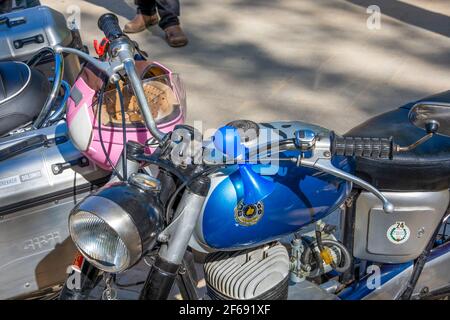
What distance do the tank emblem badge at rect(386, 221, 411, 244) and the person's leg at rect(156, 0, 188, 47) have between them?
2741mm

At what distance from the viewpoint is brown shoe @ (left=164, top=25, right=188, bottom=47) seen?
4.60 metres

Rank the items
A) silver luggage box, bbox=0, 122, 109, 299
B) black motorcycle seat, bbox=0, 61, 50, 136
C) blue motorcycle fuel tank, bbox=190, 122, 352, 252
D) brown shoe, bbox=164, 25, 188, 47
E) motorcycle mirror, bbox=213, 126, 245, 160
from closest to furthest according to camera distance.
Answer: motorcycle mirror, bbox=213, 126, 245, 160, blue motorcycle fuel tank, bbox=190, 122, 352, 252, silver luggage box, bbox=0, 122, 109, 299, black motorcycle seat, bbox=0, 61, 50, 136, brown shoe, bbox=164, 25, 188, 47

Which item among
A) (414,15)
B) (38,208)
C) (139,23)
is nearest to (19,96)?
(38,208)

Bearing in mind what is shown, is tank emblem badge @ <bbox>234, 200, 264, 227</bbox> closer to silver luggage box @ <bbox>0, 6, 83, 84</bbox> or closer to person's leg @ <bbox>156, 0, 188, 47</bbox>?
silver luggage box @ <bbox>0, 6, 83, 84</bbox>

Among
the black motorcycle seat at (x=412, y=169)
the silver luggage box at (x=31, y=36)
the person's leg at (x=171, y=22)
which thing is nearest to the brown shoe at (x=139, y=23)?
the person's leg at (x=171, y=22)

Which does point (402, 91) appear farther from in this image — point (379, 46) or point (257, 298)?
point (257, 298)

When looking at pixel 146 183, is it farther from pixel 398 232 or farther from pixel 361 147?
pixel 398 232

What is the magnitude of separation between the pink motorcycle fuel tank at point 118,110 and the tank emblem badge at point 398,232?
70 centimetres

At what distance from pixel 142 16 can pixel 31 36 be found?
1782 mm

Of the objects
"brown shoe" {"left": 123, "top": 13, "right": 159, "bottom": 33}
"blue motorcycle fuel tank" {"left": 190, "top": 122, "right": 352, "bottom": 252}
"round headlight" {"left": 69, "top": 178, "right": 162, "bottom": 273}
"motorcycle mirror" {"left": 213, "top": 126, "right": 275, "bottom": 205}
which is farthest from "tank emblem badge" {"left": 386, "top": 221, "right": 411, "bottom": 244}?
"brown shoe" {"left": 123, "top": 13, "right": 159, "bottom": 33}

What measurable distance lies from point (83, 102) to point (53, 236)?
0.54 meters

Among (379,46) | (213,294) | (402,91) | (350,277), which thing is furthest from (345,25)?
(213,294)

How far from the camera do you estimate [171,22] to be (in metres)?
4.67

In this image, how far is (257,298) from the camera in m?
1.92
